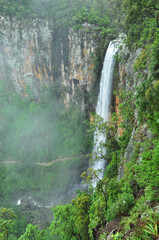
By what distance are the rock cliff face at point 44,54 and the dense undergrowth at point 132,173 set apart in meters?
7.56

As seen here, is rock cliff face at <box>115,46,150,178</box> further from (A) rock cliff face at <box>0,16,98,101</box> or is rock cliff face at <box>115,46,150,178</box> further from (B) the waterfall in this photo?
(A) rock cliff face at <box>0,16,98,101</box>

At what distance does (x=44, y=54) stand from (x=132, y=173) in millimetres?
25057

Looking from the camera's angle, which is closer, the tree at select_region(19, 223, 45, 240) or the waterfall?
the tree at select_region(19, 223, 45, 240)

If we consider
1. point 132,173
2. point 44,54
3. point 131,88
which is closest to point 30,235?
point 132,173

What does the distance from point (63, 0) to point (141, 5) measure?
1851cm

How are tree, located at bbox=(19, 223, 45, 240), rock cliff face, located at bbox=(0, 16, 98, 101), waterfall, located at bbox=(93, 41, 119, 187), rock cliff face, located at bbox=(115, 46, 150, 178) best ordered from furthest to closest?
rock cliff face, located at bbox=(0, 16, 98, 101)
waterfall, located at bbox=(93, 41, 119, 187)
tree, located at bbox=(19, 223, 45, 240)
rock cliff face, located at bbox=(115, 46, 150, 178)

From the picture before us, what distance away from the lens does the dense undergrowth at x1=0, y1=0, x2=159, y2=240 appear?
4980 millimetres

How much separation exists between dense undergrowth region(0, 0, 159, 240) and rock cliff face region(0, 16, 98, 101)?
7.56 m

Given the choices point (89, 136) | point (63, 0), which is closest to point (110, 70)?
point (89, 136)

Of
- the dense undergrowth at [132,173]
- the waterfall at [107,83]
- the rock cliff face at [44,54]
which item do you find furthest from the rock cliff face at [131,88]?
the rock cliff face at [44,54]

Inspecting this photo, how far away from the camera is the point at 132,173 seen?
22.7ft

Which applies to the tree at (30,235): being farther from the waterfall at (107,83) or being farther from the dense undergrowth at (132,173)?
the waterfall at (107,83)

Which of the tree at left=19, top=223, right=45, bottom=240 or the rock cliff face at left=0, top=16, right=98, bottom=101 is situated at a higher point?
the rock cliff face at left=0, top=16, right=98, bottom=101

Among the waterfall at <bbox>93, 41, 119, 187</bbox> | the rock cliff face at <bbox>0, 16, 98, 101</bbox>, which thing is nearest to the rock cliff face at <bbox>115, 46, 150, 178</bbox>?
the waterfall at <bbox>93, 41, 119, 187</bbox>
